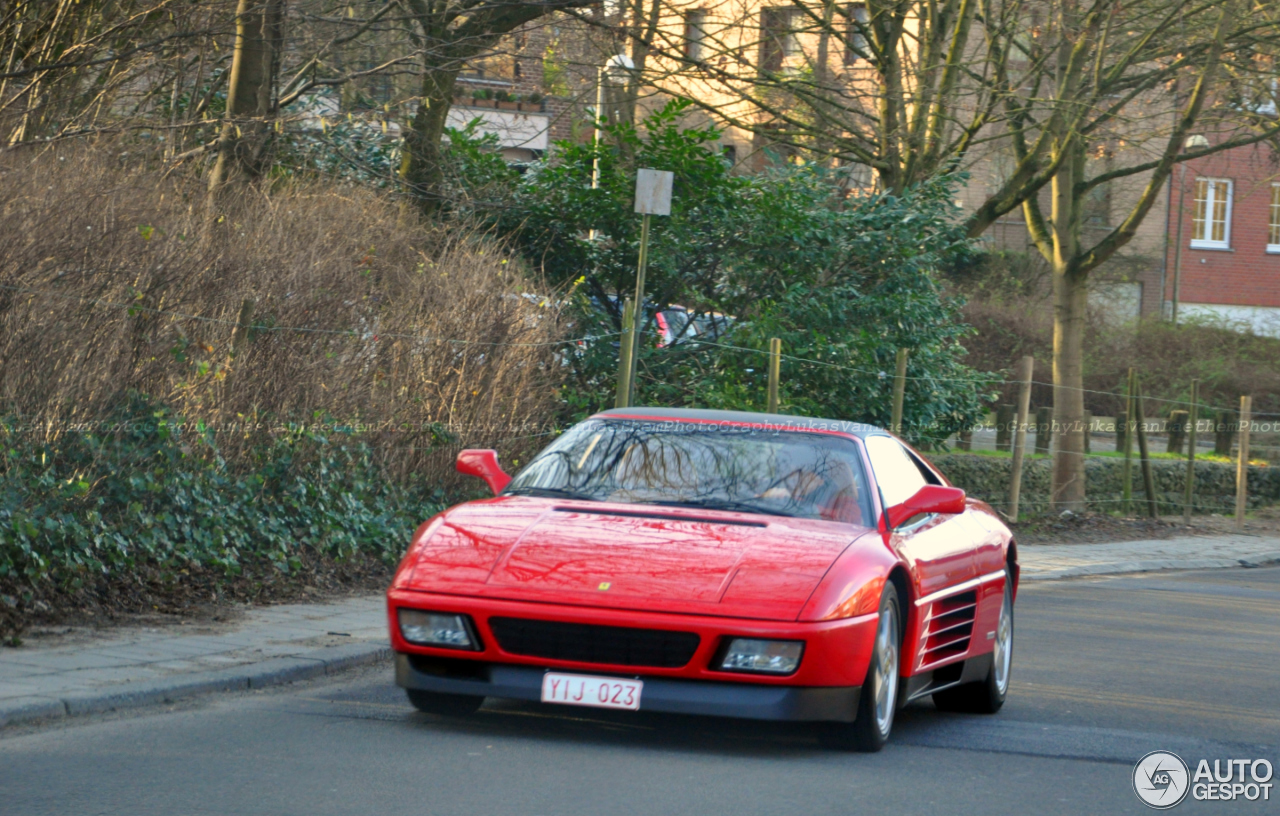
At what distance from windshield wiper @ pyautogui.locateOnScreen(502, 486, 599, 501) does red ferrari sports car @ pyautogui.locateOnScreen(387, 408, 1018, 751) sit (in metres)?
0.01

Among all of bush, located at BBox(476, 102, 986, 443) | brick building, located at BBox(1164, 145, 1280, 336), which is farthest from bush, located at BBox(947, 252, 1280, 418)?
bush, located at BBox(476, 102, 986, 443)

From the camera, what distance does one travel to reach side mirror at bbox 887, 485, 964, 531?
287 inches

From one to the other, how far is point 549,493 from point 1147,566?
1230cm

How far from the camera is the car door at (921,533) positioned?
7285 mm

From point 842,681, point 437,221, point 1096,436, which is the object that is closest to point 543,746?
point 842,681

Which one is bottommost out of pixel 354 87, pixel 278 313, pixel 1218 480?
pixel 1218 480

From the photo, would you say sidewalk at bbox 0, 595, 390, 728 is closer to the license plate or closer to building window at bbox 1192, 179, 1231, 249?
the license plate

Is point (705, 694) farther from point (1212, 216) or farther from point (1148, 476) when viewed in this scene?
point (1212, 216)

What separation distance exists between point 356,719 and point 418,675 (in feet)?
2.01

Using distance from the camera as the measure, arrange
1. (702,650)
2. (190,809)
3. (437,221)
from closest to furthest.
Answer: (190,809), (702,650), (437,221)

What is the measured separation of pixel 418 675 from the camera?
6605 mm

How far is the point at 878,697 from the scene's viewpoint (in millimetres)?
6652

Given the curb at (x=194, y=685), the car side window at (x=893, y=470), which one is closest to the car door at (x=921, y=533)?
the car side window at (x=893, y=470)

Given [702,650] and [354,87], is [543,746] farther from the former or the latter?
[354,87]
